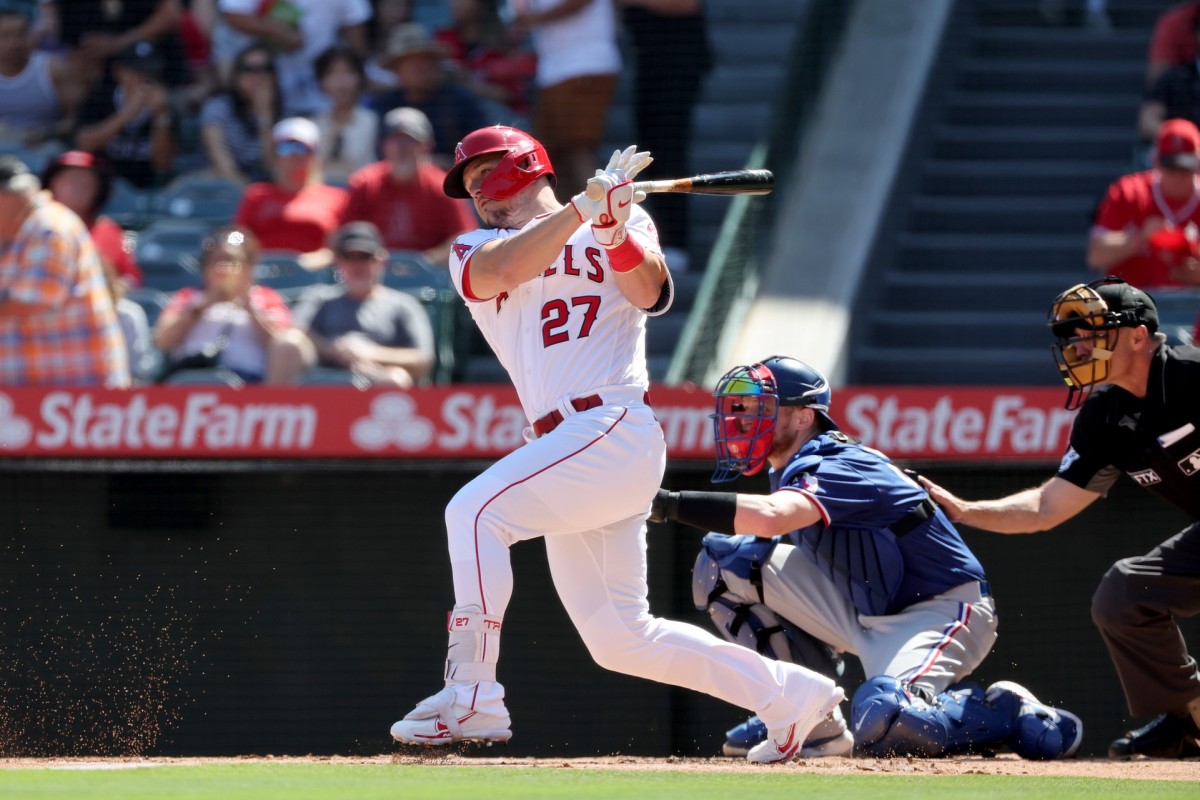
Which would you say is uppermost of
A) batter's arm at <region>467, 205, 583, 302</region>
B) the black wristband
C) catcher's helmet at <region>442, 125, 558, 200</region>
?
catcher's helmet at <region>442, 125, 558, 200</region>

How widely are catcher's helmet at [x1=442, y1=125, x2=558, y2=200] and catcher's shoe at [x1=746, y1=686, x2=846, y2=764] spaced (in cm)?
163

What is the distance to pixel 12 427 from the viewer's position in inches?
270

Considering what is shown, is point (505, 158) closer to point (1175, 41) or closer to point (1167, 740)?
point (1167, 740)

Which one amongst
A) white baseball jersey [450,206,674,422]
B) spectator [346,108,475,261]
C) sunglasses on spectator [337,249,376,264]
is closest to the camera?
white baseball jersey [450,206,674,422]

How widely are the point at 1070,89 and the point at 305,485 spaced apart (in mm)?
5962

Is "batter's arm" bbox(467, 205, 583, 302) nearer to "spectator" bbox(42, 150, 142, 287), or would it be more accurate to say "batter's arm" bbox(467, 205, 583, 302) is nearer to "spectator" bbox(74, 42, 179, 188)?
"spectator" bbox(42, 150, 142, 287)

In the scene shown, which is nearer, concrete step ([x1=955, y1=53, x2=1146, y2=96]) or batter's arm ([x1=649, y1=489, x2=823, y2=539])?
batter's arm ([x1=649, y1=489, x2=823, y2=539])

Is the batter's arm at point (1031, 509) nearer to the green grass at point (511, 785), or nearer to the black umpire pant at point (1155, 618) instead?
the black umpire pant at point (1155, 618)

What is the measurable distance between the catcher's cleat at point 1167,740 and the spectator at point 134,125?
6.81m

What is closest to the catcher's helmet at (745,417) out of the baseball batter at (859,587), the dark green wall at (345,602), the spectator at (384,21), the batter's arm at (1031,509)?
the baseball batter at (859,587)

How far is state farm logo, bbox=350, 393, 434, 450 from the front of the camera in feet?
22.5

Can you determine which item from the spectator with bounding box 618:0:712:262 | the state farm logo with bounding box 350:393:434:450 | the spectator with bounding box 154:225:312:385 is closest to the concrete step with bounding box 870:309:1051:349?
the spectator with bounding box 618:0:712:262

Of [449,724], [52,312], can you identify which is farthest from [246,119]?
[449,724]

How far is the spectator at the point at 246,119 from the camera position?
10.1 m
